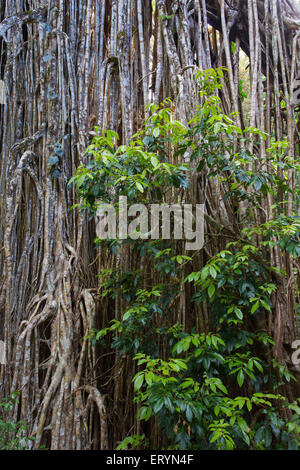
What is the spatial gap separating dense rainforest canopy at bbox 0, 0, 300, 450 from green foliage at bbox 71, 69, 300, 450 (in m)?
0.01

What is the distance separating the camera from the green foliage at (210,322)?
1.39 m

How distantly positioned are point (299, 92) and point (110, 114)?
1575 millimetres

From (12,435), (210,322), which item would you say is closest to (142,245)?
(210,322)

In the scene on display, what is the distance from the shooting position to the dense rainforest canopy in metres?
1.58

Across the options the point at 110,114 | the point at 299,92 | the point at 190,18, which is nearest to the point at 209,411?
the point at 110,114

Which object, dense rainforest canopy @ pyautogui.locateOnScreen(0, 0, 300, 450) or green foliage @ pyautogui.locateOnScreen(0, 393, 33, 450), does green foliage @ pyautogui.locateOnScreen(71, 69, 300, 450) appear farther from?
green foliage @ pyautogui.locateOnScreen(0, 393, 33, 450)

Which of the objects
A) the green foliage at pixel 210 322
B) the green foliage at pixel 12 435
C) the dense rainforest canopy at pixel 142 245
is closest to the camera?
the green foliage at pixel 210 322

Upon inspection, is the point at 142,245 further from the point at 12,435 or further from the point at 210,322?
the point at 12,435

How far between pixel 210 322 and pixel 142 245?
55cm

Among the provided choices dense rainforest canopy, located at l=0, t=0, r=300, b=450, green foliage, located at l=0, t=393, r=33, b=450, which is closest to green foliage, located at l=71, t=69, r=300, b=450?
dense rainforest canopy, located at l=0, t=0, r=300, b=450

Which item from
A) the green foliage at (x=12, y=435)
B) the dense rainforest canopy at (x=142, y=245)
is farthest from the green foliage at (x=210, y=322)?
the green foliage at (x=12, y=435)

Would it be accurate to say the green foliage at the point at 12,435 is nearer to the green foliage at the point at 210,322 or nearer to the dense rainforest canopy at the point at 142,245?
the dense rainforest canopy at the point at 142,245

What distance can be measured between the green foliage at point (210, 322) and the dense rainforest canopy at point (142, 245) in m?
0.01

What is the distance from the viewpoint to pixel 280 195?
260cm
